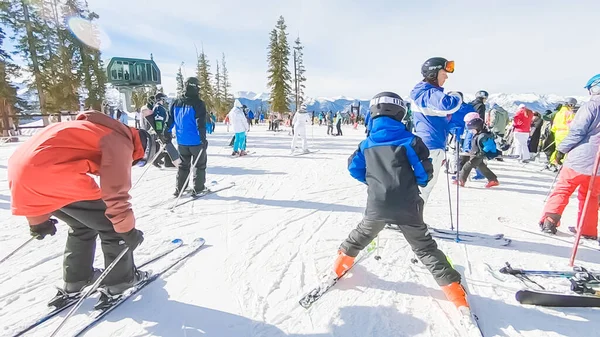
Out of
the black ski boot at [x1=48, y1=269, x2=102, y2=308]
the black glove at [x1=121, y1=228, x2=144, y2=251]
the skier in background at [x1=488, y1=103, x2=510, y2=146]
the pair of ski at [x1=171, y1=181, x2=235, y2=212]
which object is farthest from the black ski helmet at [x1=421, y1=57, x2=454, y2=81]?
the skier in background at [x1=488, y1=103, x2=510, y2=146]

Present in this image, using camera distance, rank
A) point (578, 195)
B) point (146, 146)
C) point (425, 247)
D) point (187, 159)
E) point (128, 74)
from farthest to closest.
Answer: point (128, 74) < point (187, 159) < point (578, 195) < point (146, 146) < point (425, 247)

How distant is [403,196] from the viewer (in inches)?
89.0

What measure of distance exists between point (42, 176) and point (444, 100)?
359cm

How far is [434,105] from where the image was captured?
331 cm

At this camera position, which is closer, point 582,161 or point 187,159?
point 582,161

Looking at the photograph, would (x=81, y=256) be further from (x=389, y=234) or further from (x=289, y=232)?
(x=389, y=234)

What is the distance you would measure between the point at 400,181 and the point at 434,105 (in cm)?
153

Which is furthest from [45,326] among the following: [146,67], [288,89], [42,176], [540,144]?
[288,89]

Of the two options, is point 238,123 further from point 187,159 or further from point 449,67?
point 449,67

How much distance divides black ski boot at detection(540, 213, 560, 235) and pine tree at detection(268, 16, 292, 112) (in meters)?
31.8

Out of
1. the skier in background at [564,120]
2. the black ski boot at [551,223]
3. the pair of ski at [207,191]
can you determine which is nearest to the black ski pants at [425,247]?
the black ski boot at [551,223]

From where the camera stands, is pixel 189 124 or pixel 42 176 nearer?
pixel 42 176

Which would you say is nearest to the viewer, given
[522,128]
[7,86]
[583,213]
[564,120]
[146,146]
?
[146,146]

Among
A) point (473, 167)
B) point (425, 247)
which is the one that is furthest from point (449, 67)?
point (473, 167)
